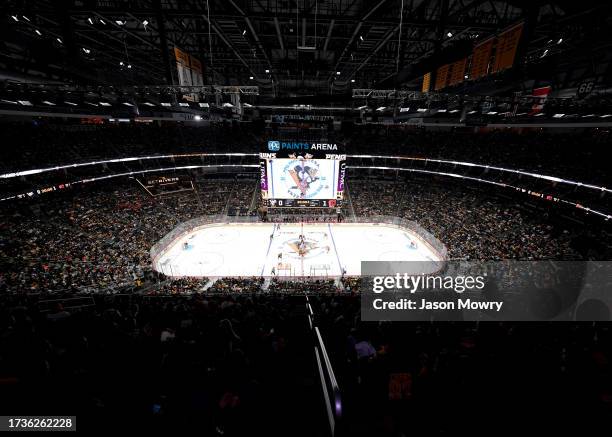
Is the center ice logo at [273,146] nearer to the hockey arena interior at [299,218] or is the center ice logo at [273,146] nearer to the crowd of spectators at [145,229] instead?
the hockey arena interior at [299,218]

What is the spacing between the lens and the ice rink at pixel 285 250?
955 inches

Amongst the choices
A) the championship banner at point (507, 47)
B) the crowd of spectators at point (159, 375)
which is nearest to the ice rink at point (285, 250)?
the crowd of spectators at point (159, 375)

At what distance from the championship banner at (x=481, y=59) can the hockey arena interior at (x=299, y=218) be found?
107mm

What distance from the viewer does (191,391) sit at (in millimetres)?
3945

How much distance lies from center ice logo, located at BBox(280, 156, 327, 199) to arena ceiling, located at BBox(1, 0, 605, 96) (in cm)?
791

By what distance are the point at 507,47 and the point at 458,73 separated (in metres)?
2.99

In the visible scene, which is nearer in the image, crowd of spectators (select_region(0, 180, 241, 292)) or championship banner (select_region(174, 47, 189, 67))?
championship banner (select_region(174, 47, 189, 67))

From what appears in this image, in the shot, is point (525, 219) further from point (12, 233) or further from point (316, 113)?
point (12, 233)

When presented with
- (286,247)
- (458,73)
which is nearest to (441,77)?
(458,73)

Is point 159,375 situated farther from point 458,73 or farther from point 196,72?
point 458,73

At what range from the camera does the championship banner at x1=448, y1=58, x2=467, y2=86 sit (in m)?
11.7

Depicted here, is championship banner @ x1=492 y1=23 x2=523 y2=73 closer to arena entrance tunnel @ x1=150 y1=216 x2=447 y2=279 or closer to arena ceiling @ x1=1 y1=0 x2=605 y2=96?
arena ceiling @ x1=1 y1=0 x2=605 y2=96

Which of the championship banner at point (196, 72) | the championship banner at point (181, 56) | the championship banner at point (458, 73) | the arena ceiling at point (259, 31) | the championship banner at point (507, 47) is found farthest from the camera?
the championship banner at point (196, 72)

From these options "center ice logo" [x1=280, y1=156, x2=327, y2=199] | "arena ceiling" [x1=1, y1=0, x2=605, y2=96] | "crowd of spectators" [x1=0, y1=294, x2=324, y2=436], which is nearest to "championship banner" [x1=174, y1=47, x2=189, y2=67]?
"arena ceiling" [x1=1, y1=0, x2=605, y2=96]
